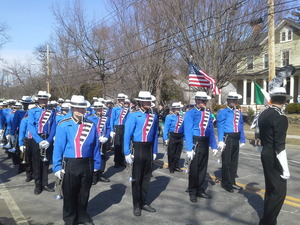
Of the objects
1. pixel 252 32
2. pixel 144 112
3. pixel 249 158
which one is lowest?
pixel 249 158

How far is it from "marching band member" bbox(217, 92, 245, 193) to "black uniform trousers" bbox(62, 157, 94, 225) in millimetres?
3300

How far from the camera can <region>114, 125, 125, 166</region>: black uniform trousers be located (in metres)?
9.74

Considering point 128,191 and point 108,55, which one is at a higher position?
point 108,55

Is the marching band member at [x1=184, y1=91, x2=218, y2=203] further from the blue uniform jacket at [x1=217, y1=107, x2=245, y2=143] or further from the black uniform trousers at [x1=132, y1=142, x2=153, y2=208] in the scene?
the black uniform trousers at [x1=132, y1=142, x2=153, y2=208]

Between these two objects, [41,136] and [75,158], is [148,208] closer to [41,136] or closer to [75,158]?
[75,158]

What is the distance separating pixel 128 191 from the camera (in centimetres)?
715

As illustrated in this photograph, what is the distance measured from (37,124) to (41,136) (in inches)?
11.2

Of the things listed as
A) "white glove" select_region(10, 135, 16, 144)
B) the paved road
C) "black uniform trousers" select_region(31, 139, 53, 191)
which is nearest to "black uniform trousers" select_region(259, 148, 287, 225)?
the paved road

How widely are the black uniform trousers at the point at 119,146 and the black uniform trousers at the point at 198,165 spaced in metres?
3.69

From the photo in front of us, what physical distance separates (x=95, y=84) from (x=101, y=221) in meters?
34.4

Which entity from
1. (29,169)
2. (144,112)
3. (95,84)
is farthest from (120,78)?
(144,112)

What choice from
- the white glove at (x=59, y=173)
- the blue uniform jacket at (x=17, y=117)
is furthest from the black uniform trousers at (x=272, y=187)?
the blue uniform jacket at (x=17, y=117)

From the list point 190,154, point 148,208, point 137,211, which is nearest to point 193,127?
point 190,154

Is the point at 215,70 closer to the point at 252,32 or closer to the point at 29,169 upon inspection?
the point at 252,32
